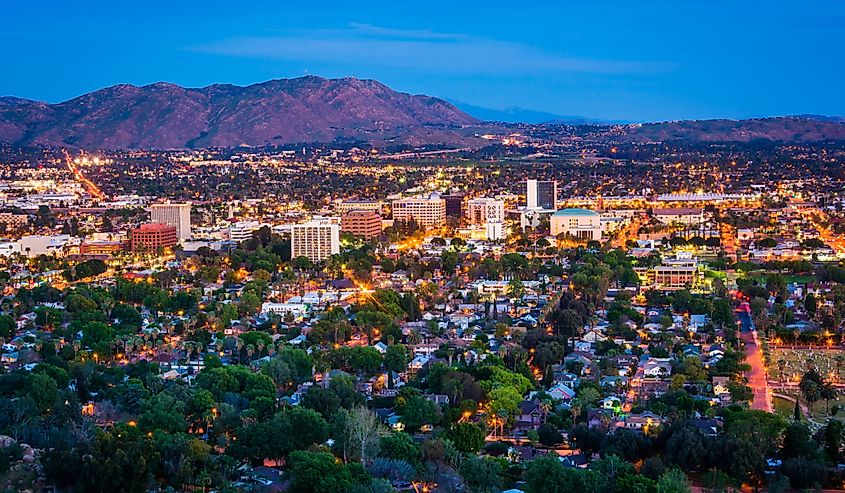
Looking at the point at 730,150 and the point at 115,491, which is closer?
the point at 115,491

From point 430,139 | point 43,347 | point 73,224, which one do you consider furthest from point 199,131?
point 43,347

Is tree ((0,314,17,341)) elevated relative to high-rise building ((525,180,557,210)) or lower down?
lower down

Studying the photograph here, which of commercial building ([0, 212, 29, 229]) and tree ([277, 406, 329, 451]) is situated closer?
tree ([277, 406, 329, 451])

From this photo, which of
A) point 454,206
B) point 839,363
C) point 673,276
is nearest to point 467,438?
point 839,363

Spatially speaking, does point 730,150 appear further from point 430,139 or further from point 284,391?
point 284,391

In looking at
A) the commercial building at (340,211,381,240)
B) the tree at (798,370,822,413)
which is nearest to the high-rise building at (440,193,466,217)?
the commercial building at (340,211,381,240)

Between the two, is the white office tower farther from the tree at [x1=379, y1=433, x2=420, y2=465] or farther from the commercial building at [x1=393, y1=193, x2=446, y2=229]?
the tree at [x1=379, y1=433, x2=420, y2=465]
